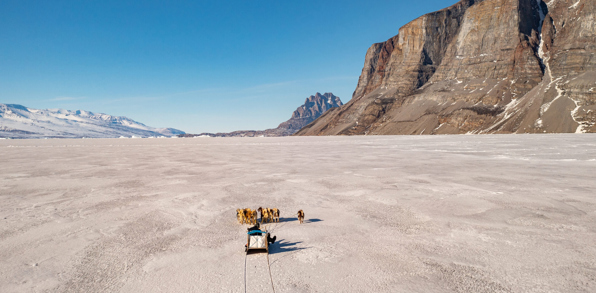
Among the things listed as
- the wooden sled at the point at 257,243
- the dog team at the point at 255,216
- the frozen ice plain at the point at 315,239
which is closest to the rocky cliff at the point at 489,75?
the frozen ice plain at the point at 315,239

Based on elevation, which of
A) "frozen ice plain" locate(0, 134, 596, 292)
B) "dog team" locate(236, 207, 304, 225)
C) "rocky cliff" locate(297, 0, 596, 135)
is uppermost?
"rocky cliff" locate(297, 0, 596, 135)

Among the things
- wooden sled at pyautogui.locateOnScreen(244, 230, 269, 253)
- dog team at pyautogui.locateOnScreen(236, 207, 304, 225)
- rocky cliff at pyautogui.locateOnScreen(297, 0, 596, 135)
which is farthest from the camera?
rocky cliff at pyautogui.locateOnScreen(297, 0, 596, 135)

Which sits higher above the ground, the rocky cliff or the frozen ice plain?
the rocky cliff

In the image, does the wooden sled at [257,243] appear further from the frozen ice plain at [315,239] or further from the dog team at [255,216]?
the dog team at [255,216]

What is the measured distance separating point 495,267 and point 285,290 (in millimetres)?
3094

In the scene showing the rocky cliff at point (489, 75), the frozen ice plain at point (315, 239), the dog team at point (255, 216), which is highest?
the rocky cliff at point (489, 75)

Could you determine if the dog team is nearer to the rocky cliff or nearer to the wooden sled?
the wooden sled

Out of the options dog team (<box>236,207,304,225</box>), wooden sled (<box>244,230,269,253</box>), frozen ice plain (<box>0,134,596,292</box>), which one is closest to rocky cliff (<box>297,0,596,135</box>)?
frozen ice plain (<box>0,134,596,292</box>)

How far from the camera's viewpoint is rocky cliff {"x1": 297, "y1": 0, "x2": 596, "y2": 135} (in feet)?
332

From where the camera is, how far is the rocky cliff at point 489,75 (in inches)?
3984

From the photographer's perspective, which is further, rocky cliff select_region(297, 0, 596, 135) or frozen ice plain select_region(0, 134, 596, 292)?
rocky cliff select_region(297, 0, 596, 135)

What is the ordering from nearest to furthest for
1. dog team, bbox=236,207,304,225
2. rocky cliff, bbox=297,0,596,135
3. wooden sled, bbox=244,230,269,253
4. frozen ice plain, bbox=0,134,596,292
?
frozen ice plain, bbox=0,134,596,292, wooden sled, bbox=244,230,269,253, dog team, bbox=236,207,304,225, rocky cliff, bbox=297,0,596,135

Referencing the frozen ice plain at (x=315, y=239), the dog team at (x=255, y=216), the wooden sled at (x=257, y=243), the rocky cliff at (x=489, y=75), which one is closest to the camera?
the frozen ice plain at (x=315, y=239)

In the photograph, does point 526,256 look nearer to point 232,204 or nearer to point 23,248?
point 232,204
